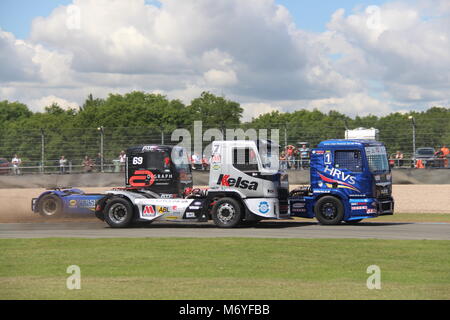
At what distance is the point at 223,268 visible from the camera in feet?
39.1

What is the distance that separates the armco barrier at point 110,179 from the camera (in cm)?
2787

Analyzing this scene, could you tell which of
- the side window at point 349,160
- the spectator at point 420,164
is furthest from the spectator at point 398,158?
the side window at point 349,160

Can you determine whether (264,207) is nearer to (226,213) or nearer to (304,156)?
(226,213)

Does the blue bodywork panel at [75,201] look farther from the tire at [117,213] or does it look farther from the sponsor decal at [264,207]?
the sponsor decal at [264,207]

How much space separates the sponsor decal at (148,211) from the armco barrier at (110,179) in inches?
313

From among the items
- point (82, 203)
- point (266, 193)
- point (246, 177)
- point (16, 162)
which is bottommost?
point (82, 203)

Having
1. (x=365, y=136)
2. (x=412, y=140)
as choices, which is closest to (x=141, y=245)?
(x=365, y=136)

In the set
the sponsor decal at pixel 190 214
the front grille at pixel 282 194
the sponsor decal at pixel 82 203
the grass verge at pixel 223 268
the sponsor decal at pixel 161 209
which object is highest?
the front grille at pixel 282 194

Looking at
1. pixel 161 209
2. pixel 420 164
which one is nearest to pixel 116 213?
pixel 161 209

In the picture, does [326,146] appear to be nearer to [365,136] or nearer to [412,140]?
[365,136]

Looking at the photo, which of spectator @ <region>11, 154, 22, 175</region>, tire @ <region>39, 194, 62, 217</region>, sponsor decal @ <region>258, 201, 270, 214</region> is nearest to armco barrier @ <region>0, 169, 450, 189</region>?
spectator @ <region>11, 154, 22, 175</region>

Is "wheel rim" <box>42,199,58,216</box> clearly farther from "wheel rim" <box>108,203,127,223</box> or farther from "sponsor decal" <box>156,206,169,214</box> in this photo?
"sponsor decal" <box>156,206,169,214</box>

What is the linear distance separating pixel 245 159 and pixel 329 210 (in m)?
3.01

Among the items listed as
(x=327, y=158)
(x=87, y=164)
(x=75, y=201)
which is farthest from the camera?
(x=87, y=164)
